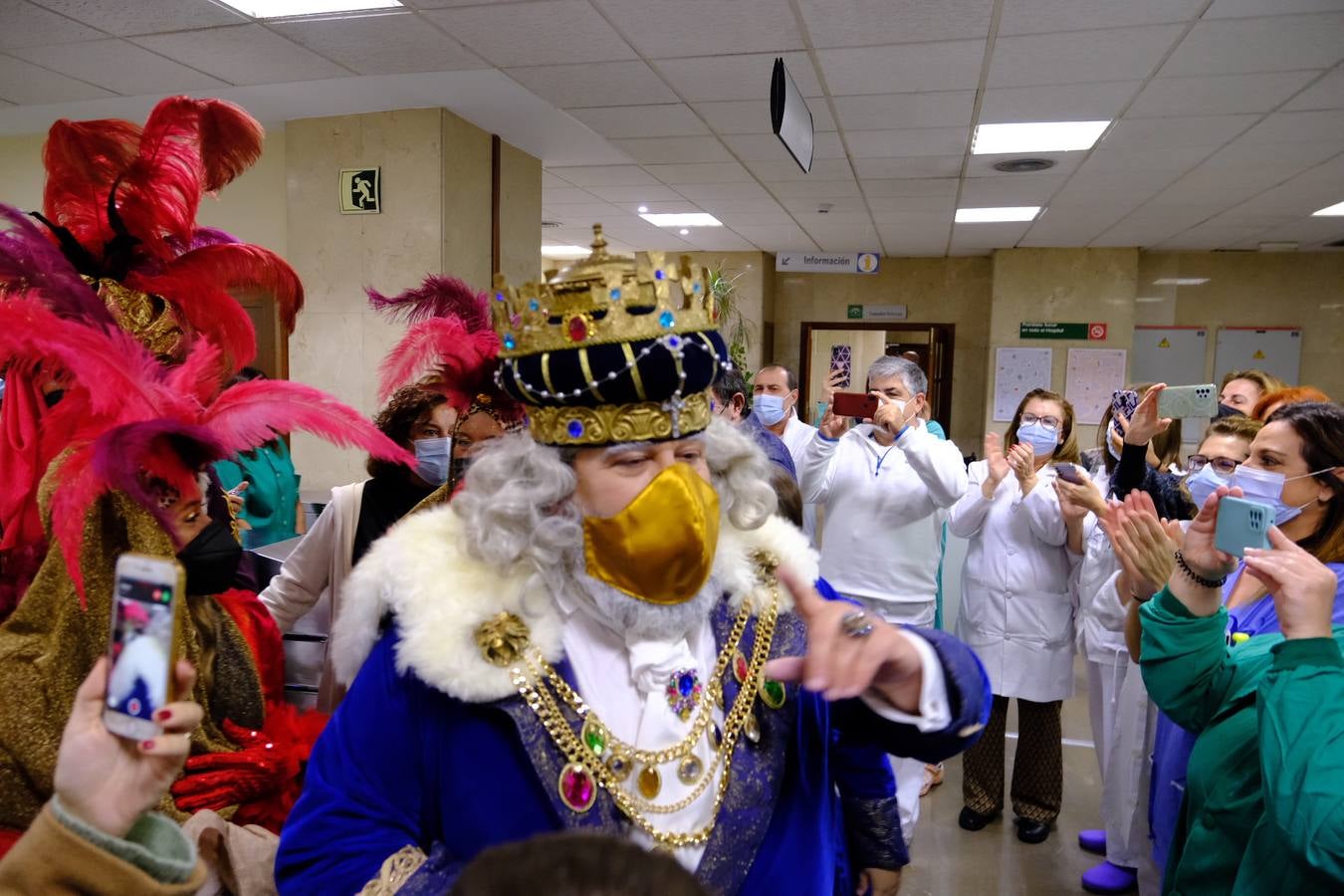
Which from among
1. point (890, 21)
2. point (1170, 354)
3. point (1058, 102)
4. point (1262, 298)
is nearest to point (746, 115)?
point (890, 21)

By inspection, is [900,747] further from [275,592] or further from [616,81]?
[616,81]

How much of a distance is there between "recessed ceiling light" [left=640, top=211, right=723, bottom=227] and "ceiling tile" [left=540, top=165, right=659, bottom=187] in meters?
1.45

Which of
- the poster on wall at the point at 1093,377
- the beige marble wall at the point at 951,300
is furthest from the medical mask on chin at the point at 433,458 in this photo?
the beige marble wall at the point at 951,300

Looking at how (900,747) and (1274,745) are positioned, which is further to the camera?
(1274,745)

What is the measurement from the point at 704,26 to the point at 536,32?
29.9 inches

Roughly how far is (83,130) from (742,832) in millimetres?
1930

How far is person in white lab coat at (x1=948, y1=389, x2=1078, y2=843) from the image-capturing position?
10.8 feet

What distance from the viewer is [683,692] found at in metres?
1.22

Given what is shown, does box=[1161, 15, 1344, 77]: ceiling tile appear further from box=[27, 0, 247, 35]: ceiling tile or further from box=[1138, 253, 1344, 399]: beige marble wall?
box=[1138, 253, 1344, 399]: beige marble wall

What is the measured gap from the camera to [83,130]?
181 centimetres

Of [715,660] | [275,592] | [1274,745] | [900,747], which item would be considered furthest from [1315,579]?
[275,592]

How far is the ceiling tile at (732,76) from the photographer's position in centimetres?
403

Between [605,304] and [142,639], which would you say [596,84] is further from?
[142,639]

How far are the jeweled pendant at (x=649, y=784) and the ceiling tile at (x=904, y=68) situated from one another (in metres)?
3.61
